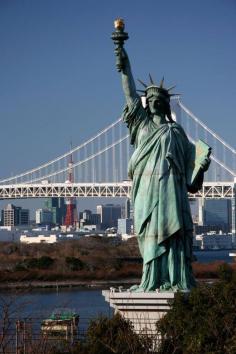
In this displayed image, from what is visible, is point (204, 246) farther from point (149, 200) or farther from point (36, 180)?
point (149, 200)

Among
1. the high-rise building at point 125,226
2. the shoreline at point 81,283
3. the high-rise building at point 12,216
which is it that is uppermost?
the high-rise building at point 12,216

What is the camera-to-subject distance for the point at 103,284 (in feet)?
121

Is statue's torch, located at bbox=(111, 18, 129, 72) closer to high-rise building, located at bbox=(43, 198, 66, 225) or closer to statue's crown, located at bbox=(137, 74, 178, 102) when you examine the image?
statue's crown, located at bbox=(137, 74, 178, 102)

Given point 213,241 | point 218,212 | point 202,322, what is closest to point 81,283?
point 202,322

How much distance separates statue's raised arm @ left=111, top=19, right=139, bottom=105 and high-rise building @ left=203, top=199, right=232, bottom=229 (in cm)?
14305

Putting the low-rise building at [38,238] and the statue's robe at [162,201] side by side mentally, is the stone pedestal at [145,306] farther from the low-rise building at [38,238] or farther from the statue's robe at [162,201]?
the low-rise building at [38,238]

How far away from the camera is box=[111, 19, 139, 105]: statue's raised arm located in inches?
425

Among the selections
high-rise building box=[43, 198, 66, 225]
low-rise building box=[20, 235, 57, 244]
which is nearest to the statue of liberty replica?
low-rise building box=[20, 235, 57, 244]

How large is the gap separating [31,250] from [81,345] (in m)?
43.9

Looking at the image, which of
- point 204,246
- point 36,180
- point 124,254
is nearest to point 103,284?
point 124,254

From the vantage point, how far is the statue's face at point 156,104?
1091cm

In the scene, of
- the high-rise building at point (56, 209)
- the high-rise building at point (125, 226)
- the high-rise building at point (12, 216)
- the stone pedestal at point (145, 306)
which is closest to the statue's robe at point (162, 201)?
the stone pedestal at point (145, 306)

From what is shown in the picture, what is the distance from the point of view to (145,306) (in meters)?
10.2

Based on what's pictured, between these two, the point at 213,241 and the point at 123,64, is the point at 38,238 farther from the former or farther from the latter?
the point at 123,64
